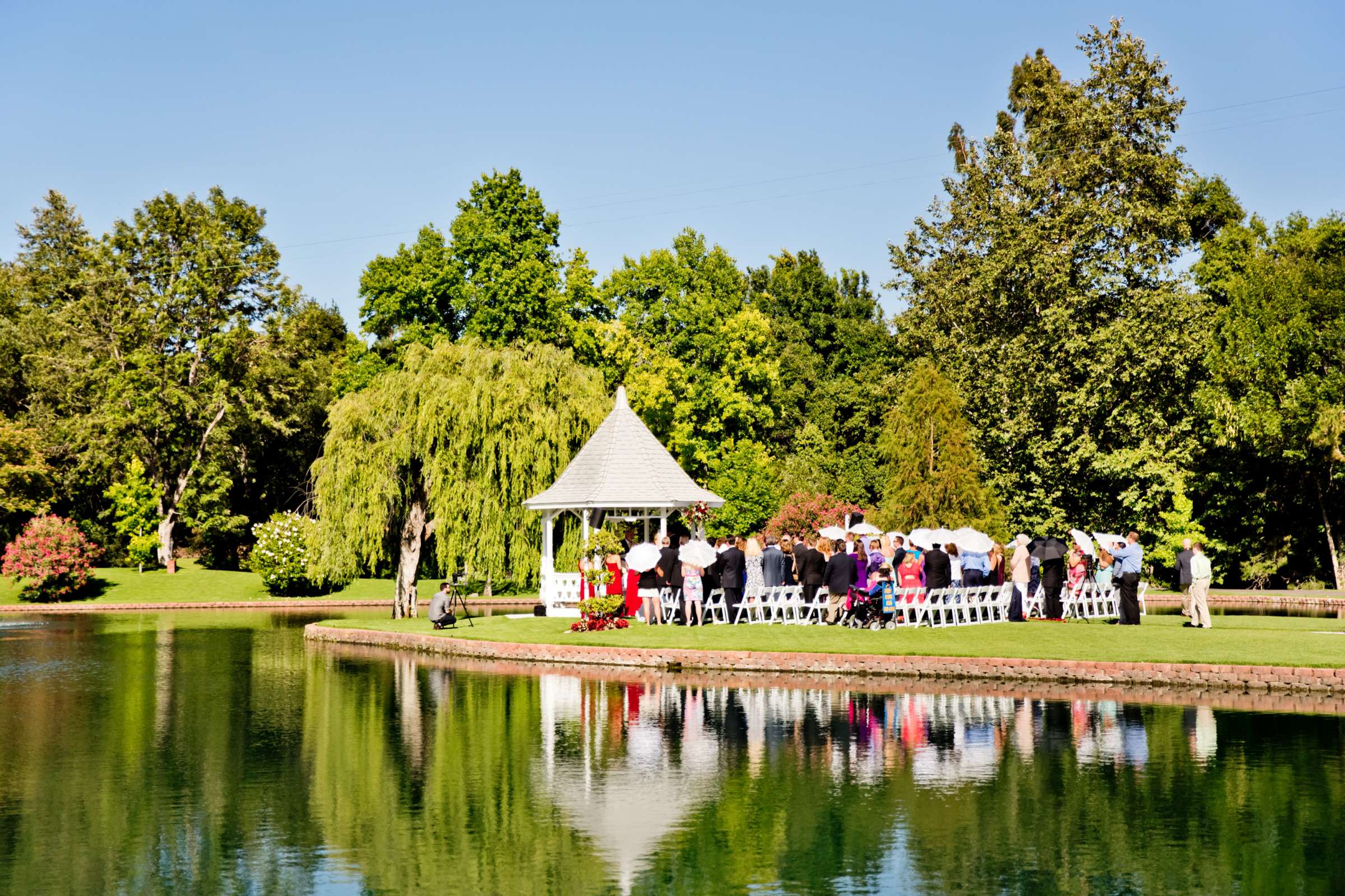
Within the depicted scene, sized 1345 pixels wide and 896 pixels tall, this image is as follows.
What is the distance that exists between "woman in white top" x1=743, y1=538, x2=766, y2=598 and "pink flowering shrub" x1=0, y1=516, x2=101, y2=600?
1303 inches

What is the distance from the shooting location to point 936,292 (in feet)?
176

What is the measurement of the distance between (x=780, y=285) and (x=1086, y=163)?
1061 inches

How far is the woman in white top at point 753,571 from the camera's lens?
1153 inches

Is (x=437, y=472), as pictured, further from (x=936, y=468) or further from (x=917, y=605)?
(x=936, y=468)

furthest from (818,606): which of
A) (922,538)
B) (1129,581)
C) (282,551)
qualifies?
(282,551)

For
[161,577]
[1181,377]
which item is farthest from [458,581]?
[1181,377]

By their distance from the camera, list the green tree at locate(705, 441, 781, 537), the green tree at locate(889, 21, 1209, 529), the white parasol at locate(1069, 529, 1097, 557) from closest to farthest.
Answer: the white parasol at locate(1069, 529, 1097, 557) → the green tree at locate(889, 21, 1209, 529) → the green tree at locate(705, 441, 781, 537)

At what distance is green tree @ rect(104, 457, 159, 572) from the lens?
5909 centimetres

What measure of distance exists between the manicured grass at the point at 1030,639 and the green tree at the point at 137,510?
1317 inches

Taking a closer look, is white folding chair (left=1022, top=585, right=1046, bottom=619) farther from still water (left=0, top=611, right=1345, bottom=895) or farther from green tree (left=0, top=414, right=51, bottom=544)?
green tree (left=0, top=414, right=51, bottom=544)

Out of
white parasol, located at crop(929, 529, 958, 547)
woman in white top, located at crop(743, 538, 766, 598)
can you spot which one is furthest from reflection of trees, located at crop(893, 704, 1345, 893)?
woman in white top, located at crop(743, 538, 766, 598)

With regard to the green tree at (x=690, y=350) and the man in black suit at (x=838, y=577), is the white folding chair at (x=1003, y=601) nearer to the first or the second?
the man in black suit at (x=838, y=577)

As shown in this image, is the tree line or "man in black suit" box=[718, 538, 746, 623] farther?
the tree line

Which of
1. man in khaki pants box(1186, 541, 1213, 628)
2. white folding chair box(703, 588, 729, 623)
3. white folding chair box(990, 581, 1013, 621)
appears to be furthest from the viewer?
white folding chair box(703, 588, 729, 623)
